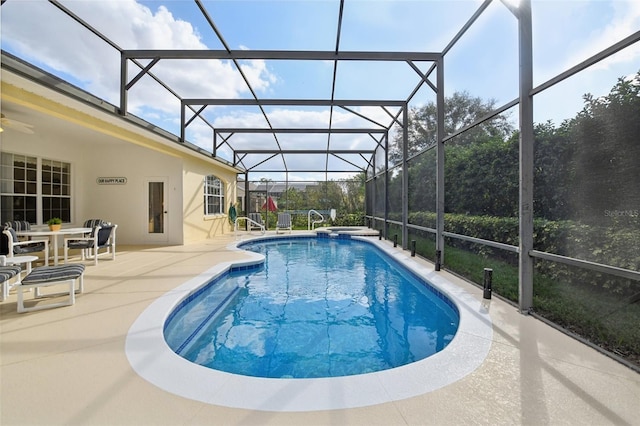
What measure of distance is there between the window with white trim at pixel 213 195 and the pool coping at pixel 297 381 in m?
8.43

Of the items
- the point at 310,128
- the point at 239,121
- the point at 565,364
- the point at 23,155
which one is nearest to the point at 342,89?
the point at 310,128

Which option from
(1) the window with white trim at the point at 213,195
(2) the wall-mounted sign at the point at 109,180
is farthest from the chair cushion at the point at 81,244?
(1) the window with white trim at the point at 213,195

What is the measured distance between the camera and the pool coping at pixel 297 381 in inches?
71.6

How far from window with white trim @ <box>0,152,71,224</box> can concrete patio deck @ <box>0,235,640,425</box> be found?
4689 millimetres

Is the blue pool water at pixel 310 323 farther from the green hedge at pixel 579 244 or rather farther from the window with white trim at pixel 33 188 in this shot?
the window with white trim at pixel 33 188

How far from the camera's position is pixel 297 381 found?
81.7 inches

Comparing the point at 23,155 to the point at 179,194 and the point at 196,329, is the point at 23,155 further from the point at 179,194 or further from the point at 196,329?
the point at 196,329

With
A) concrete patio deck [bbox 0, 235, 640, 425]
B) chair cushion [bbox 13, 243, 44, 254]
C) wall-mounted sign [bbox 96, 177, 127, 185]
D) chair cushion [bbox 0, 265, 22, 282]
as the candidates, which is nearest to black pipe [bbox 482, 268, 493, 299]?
concrete patio deck [bbox 0, 235, 640, 425]

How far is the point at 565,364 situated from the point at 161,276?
5.13m

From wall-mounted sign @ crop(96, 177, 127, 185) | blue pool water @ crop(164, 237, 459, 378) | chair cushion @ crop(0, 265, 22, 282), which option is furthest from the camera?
wall-mounted sign @ crop(96, 177, 127, 185)

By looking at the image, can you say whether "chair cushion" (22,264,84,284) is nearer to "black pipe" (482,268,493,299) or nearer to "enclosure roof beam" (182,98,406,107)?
"black pipe" (482,268,493,299)

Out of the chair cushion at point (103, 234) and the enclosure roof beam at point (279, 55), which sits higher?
the enclosure roof beam at point (279, 55)

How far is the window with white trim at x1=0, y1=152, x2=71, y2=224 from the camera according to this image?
20.4ft

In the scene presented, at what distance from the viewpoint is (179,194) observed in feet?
28.9
